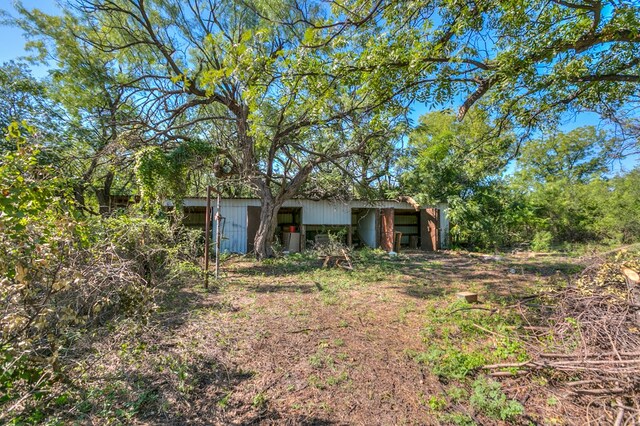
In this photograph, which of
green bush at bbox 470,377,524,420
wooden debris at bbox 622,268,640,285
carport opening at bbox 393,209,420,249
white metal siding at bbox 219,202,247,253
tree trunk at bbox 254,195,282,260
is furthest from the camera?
carport opening at bbox 393,209,420,249

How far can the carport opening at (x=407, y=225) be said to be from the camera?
1420 cm

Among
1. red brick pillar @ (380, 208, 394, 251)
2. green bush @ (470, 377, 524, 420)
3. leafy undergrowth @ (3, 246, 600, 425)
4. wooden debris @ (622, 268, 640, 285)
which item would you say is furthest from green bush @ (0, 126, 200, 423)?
red brick pillar @ (380, 208, 394, 251)

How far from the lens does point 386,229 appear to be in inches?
498

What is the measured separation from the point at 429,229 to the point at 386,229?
2.11 m

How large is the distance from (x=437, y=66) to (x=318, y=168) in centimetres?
579

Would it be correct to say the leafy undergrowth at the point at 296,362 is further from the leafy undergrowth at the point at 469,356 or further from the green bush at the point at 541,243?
the green bush at the point at 541,243

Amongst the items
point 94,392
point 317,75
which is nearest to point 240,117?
point 317,75

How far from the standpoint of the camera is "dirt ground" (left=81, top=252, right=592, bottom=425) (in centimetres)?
229

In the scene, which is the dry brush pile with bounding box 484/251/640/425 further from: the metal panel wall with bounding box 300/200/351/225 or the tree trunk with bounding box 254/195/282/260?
the metal panel wall with bounding box 300/200/351/225

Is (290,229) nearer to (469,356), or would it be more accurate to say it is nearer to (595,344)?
(469,356)

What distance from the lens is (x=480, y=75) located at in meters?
4.66

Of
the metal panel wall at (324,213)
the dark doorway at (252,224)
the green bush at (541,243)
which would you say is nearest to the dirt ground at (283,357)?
the dark doorway at (252,224)

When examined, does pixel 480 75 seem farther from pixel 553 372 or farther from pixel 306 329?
pixel 306 329

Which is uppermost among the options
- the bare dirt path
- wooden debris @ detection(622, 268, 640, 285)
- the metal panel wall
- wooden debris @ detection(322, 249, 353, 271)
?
the metal panel wall
